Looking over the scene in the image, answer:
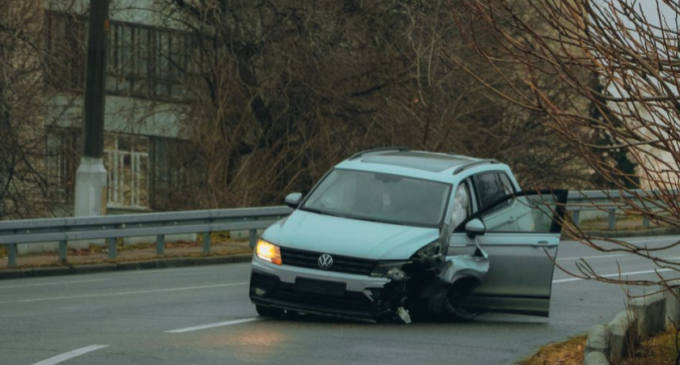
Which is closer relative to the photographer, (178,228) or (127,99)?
(178,228)

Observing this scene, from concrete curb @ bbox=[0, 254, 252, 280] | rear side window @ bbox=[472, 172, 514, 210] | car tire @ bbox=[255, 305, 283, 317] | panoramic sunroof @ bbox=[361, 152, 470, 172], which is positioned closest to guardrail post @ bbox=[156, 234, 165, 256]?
concrete curb @ bbox=[0, 254, 252, 280]

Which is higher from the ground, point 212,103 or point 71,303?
point 212,103

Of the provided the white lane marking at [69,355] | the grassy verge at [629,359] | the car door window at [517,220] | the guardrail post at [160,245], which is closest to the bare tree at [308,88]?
the guardrail post at [160,245]

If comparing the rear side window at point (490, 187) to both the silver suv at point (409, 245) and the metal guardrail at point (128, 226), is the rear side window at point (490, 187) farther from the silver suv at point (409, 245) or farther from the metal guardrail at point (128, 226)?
the metal guardrail at point (128, 226)

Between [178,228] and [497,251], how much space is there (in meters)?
10.2

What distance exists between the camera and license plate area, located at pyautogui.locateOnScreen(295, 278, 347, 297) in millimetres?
12477

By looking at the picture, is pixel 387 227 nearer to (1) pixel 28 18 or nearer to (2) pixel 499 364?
(2) pixel 499 364

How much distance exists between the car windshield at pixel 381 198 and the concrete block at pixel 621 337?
318 centimetres

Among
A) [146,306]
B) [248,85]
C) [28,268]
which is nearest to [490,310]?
[146,306]

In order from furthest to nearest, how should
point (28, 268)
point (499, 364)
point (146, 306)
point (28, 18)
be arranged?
point (28, 18), point (28, 268), point (146, 306), point (499, 364)

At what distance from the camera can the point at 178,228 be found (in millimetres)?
22906

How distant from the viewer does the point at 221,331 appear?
1235 cm

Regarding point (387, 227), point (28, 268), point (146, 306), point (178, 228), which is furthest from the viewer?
point (178, 228)

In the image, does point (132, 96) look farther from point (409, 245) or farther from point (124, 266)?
point (409, 245)
